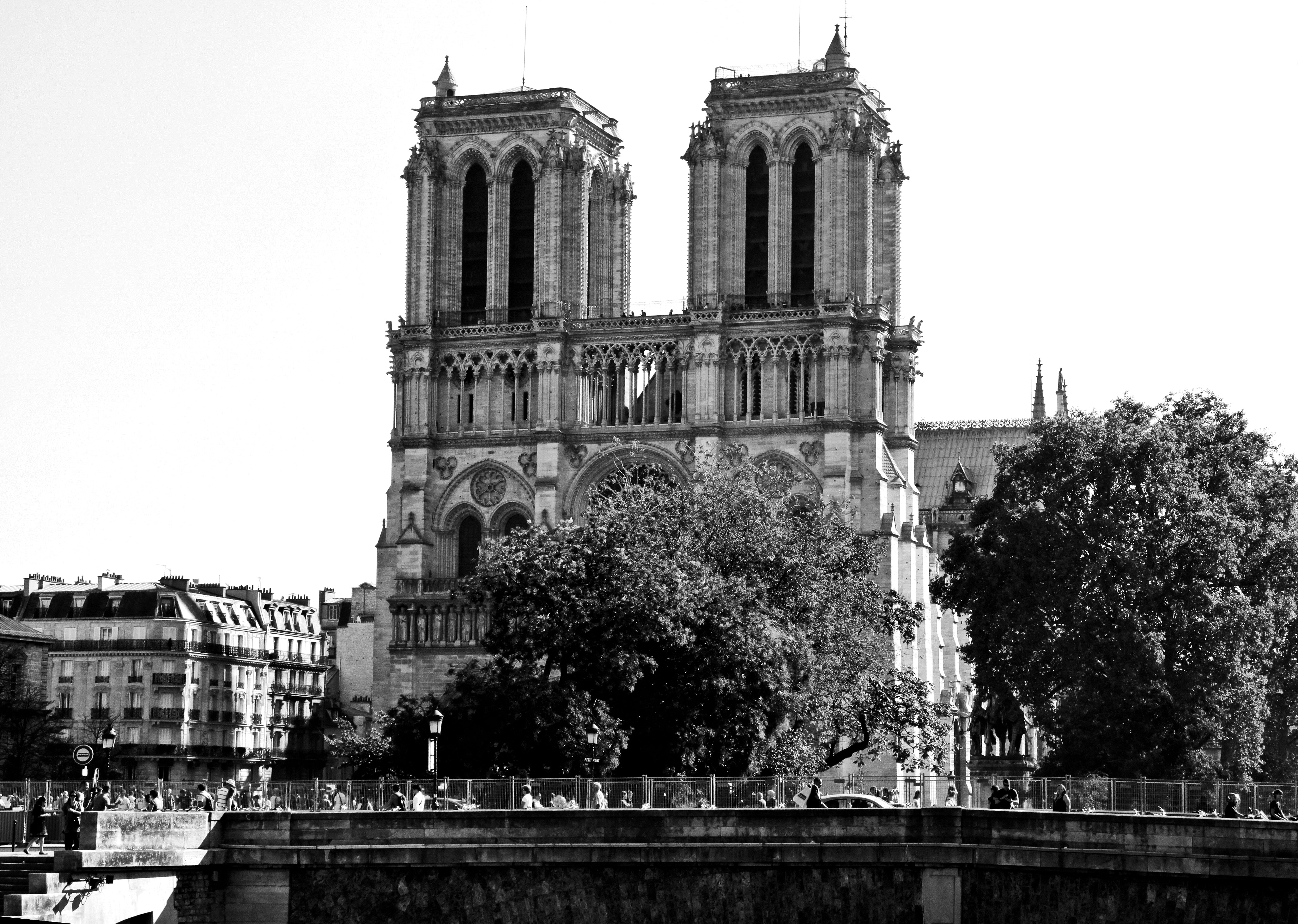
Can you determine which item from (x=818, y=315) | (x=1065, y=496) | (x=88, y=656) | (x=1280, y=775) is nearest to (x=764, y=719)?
(x=1065, y=496)

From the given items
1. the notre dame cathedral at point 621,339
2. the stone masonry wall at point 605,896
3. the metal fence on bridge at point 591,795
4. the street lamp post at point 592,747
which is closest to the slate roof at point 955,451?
the notre dame cathedral at point 621,339

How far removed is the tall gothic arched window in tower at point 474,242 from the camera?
105 metres

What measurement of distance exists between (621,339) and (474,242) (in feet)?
29.2

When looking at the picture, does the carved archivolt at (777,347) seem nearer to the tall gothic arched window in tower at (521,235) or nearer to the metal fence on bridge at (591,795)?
the tall gothic arched window in tower at (521,235)

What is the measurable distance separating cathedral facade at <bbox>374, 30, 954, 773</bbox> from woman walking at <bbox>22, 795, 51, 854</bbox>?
45.7 metres

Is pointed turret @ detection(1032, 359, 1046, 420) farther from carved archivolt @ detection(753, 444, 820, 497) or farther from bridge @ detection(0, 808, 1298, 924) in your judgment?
bridge @ detection(0, 808, 1298, 924)

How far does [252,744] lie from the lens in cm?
11375

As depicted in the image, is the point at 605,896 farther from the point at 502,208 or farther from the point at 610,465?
the point at 502,208

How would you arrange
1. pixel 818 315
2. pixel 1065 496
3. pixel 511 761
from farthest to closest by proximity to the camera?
pixel 818 315 < pixel 1065 496 < pixel 511 761

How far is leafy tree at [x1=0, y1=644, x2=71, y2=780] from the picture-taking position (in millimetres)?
92938

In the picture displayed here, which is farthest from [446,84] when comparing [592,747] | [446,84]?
[592,747]

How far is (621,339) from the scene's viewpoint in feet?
330

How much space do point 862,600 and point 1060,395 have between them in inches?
2097

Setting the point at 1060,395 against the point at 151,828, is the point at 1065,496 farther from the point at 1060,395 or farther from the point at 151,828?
the point at 1060,395
